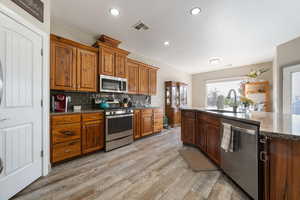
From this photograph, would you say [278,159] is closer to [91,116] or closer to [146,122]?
[91,116]

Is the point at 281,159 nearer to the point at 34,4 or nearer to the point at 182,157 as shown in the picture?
the point at 182,157

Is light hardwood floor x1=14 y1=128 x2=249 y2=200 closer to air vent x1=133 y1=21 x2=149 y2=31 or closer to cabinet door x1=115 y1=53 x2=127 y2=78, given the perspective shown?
cabinet door x1=115 y1=53 x2=127 y2=78

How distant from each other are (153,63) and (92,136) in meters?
3.65

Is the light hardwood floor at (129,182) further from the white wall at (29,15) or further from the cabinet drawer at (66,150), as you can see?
the white wall at (29,15)

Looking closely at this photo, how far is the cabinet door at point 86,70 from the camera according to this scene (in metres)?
2.64

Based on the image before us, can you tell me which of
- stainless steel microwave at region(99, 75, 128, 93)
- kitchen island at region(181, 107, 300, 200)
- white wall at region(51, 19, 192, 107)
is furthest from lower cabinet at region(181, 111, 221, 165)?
white wall at region(51, 19, 192, 107)

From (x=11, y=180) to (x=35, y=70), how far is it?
1.39m

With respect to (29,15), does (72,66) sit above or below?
below

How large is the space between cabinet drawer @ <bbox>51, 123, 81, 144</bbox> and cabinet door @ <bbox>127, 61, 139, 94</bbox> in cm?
186

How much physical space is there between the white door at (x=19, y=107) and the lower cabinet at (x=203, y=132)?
278cm

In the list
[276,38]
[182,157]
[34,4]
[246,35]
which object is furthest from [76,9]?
[276,38]

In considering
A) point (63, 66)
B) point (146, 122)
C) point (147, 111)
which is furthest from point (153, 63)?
point (63, 66)

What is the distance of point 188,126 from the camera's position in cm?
317

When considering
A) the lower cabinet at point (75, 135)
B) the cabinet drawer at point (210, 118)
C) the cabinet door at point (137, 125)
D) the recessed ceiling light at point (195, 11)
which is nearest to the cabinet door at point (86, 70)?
the lower cabinet at point (75, 135)
